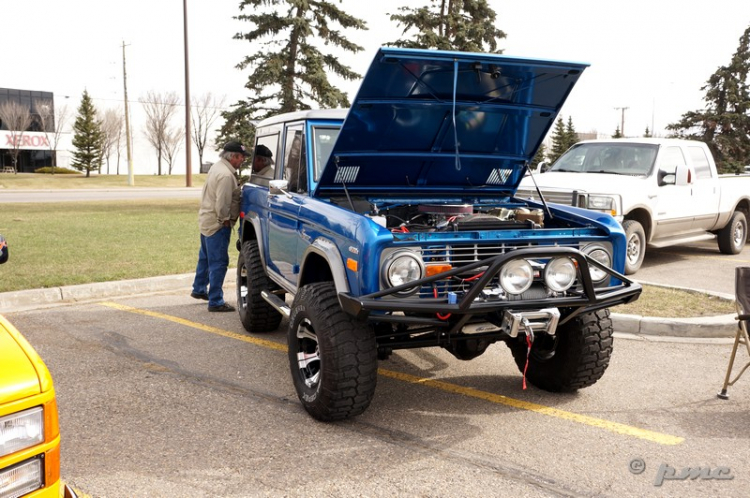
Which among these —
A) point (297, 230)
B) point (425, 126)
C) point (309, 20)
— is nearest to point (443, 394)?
point (297, 230)

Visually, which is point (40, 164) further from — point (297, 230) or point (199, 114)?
point (297, 230)

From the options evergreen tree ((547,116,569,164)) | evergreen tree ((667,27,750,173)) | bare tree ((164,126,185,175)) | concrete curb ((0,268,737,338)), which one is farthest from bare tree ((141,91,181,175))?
concrete curb ((0,268,737,338))

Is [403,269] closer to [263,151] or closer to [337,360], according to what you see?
[337,360]

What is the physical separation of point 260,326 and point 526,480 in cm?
365

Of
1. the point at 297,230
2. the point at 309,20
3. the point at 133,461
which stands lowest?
the point at 133,461

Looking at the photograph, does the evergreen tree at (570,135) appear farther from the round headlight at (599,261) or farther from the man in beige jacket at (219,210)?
the round headlight at (599,261)

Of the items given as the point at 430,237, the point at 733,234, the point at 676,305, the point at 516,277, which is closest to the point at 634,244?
the point at 676,305

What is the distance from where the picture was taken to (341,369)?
13.3 feet

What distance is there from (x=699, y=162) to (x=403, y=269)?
9529 mm

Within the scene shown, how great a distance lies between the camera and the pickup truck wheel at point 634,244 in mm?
9766

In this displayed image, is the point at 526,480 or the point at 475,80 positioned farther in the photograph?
the point at 475,80

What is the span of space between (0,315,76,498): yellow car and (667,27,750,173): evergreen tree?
33.4 meters

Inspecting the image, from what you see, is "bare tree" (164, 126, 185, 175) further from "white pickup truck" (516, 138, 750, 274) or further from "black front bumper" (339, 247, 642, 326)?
"black front bumper" (339, 247, 642, 326)

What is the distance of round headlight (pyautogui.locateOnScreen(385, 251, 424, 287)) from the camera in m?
3.96
